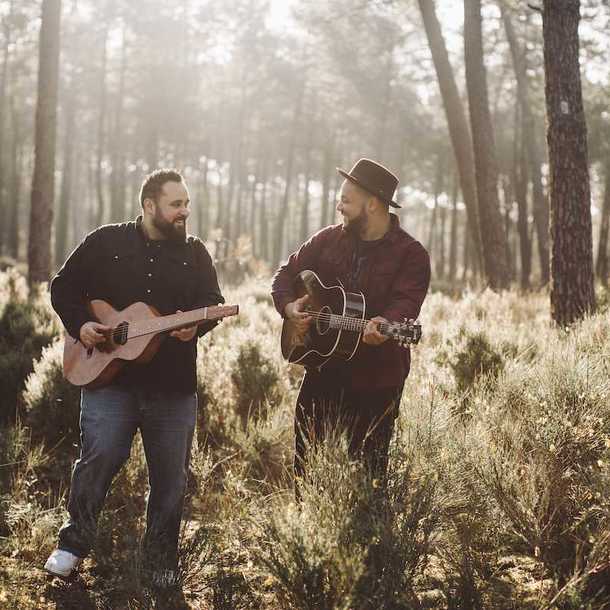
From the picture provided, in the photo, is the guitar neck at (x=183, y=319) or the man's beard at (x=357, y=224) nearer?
the guitar neck at (x=183, y=319)

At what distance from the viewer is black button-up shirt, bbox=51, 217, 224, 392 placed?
13.5ft

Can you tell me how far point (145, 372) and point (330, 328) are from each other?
1116mm

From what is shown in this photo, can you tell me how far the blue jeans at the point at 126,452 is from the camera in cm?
397

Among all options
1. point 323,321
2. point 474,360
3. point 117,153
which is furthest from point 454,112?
point 117,153

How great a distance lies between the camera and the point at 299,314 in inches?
170

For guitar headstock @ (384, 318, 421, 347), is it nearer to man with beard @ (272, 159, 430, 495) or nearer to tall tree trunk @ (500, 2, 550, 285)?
man with beard @ (272, 159, 430, 495)

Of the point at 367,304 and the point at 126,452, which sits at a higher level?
the point at 367,304

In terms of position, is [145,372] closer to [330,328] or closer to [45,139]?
[330,328]

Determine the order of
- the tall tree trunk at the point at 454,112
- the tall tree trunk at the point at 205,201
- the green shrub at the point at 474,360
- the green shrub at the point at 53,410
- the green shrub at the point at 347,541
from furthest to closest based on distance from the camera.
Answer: the tall tree trunk at the point at 205,201 < the tall tree trunk at the point at 454,112 < the green shrub at the point at 474,360 < the green shrub at the point at 53,410 < the green shrub at the point at 347,541

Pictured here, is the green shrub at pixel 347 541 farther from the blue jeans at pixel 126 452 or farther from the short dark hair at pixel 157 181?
the short dark hair at pixel 157 181

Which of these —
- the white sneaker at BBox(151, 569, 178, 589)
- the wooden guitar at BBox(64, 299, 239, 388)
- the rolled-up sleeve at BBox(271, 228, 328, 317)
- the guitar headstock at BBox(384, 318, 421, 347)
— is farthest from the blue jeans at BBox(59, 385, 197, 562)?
the guitar headstock at BBox(384, 318, 421, 347)

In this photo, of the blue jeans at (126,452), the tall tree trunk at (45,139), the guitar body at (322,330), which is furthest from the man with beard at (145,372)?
the tall tree trunk at (45,139)

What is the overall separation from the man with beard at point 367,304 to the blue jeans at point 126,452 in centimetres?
74

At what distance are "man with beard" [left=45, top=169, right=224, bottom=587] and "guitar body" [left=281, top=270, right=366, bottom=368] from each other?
1.86ft
